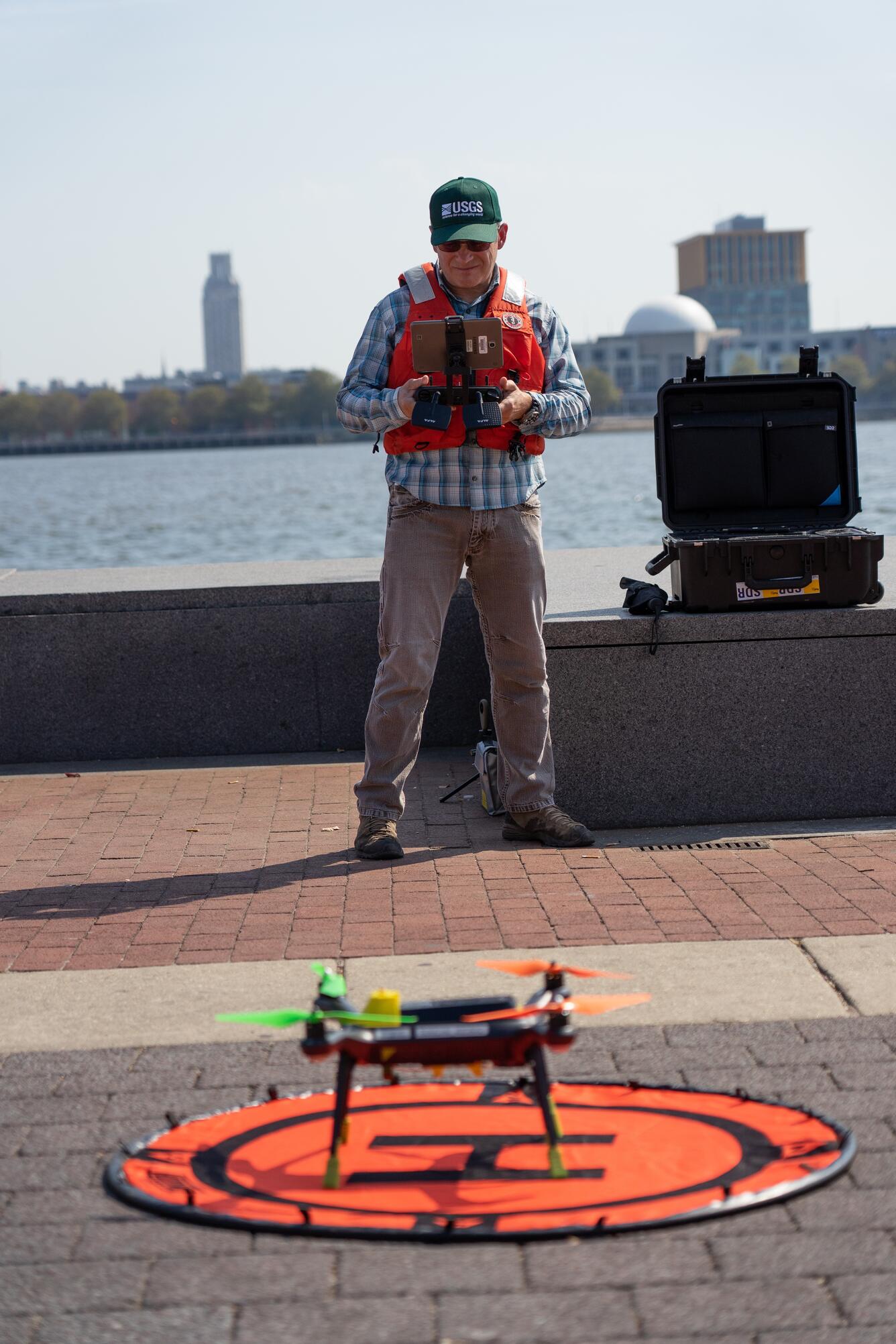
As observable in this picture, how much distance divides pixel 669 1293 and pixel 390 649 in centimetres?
324

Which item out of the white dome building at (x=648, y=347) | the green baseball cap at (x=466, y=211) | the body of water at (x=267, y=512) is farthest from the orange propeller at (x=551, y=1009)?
the white dome building at (x=648, y=347)

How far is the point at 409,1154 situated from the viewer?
10.7ft

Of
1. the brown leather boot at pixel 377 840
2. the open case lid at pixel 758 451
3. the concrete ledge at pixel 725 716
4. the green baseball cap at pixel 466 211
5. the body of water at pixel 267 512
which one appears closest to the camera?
the green baseball cap at pixel 466 211

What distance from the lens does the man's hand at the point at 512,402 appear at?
5.55 meters

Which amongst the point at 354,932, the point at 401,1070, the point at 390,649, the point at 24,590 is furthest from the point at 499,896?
the point at 24,590

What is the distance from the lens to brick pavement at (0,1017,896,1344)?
2.63 m

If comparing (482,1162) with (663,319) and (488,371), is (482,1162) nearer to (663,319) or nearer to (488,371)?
(488,371)

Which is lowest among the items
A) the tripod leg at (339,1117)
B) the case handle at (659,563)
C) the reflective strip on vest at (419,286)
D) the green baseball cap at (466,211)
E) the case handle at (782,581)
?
the tripod leg at (339,1117)

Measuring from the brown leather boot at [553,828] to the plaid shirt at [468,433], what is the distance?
3.55ft

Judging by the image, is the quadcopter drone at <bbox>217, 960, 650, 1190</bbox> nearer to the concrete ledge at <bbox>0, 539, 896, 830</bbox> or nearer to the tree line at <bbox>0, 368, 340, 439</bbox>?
the concrete ledge at <bbox>0, 539, 896, 830</bbox>

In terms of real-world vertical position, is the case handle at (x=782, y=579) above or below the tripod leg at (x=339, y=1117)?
above

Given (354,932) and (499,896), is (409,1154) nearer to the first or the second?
(354,932)

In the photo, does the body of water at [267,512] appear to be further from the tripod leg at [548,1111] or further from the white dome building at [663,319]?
the white dome building at [663,319]

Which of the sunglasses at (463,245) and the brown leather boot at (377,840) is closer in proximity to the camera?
the sunglasses at (463,245)
